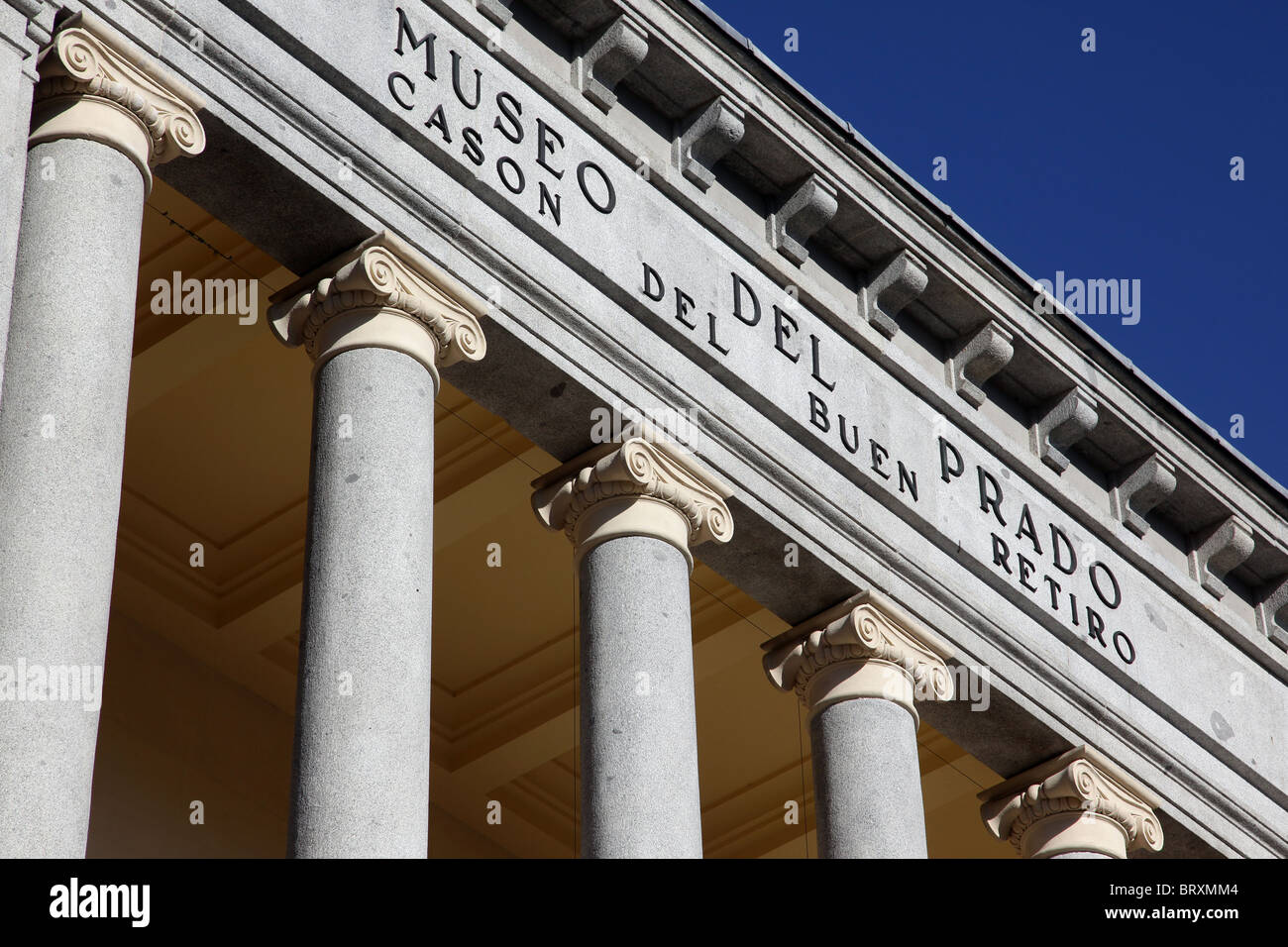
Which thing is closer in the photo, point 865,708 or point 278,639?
point 865,708

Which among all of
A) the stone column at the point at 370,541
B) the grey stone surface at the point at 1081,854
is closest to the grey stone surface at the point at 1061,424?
the grey stone surface at the point at 1081,854

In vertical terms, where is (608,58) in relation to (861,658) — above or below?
above

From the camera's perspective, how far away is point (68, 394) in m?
17.2

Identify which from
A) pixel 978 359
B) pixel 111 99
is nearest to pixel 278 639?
pixel 978 359

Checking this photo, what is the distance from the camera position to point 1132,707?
2734cm

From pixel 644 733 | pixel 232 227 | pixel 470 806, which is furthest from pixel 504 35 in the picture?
pixel 470 806

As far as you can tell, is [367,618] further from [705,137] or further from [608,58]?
[705,137]

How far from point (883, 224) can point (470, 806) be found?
9.69 metres

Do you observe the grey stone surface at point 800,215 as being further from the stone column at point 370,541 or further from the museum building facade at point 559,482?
the stone column at point 370,541

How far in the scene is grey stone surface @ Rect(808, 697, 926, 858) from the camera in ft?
75.3

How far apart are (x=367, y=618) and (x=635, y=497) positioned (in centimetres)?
432

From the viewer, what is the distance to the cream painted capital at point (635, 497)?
73.0 ft

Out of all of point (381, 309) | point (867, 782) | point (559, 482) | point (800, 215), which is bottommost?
point (867, 782)
